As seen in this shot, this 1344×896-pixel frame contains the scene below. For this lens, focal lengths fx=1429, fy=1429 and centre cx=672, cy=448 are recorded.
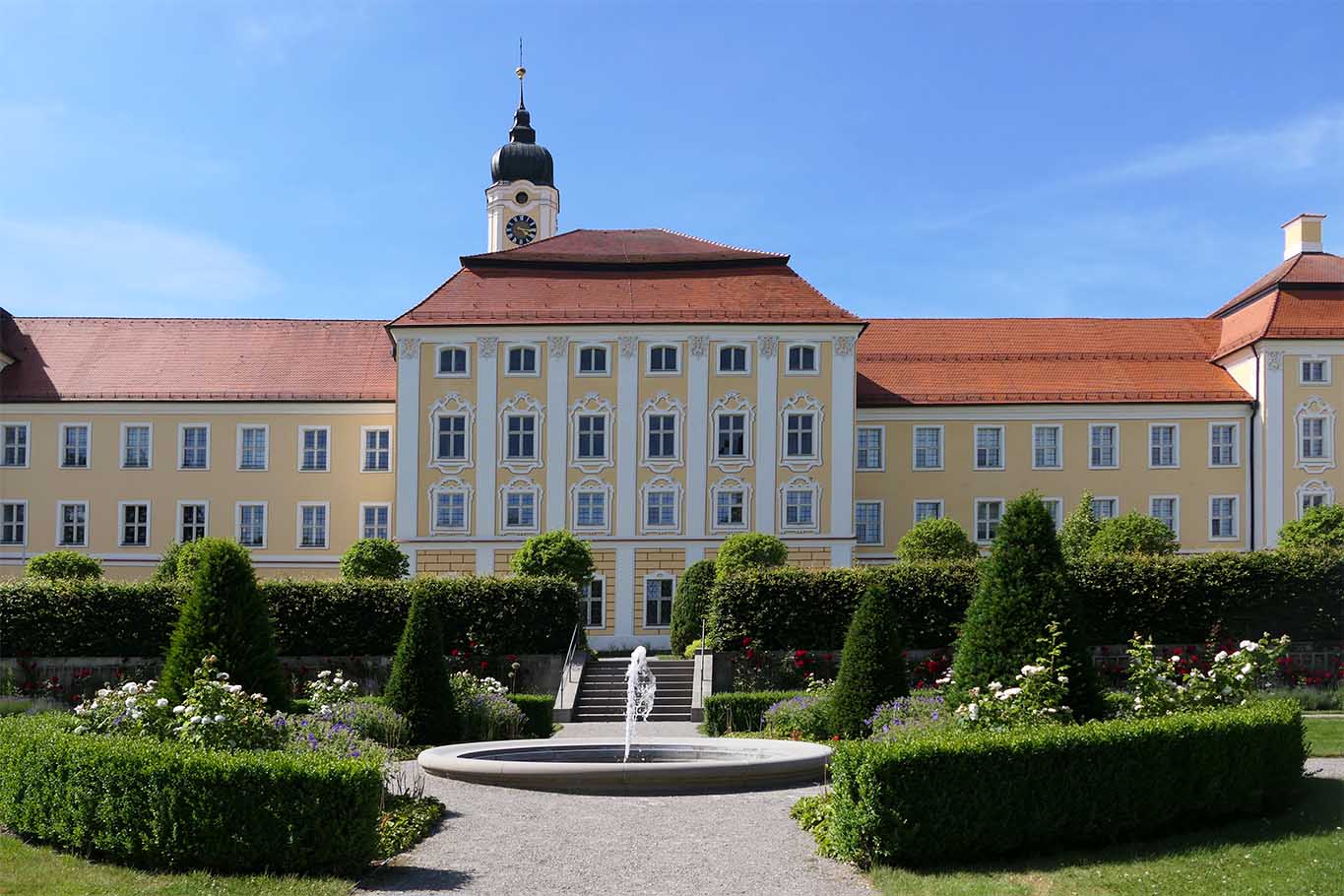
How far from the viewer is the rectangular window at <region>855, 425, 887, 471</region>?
1706 inches

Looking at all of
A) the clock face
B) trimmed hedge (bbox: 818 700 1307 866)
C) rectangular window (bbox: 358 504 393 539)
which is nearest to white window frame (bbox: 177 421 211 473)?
rectangular window (bbox: 358 504 393 539)

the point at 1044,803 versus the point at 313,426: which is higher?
the point at 313,426

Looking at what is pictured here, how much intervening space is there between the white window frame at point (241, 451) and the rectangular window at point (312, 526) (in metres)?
1.70

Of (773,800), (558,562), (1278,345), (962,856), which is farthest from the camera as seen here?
(1278,345)

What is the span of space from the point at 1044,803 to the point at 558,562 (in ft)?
74.8

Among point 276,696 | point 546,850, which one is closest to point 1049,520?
point 546,850

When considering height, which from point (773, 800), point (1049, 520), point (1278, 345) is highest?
point (1278, 345)

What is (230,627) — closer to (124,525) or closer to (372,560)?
(372,560)

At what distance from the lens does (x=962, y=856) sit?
11570mm

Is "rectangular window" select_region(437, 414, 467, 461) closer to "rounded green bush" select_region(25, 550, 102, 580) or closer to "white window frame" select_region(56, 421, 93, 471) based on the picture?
"rounded green bush" select_region(25, 550, 102, 580)

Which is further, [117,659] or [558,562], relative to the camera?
[558,562]

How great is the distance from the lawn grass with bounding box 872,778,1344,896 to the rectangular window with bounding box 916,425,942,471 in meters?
31.3

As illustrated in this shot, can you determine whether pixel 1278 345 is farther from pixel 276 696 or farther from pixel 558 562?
pixel 276 696

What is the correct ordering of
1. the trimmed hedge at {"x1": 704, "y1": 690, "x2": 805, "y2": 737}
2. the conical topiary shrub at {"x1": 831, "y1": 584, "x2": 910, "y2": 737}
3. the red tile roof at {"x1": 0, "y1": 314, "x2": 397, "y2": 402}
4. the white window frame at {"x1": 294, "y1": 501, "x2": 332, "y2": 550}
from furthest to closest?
the red tile roof at {"x1": 0, "y1": 314, "x2": 397, "y2": 402}, the white window frame at {"x1": 294, "y1": 501, "x2": 332, "y2": 550}, the trimmed hedge at {"x1": 704, "y1": 690, "x2": 805, "y2": 737}, the conical topiary shrub at {"x1": 831, "y1": 584, "x2": 910, "y2": 737}
